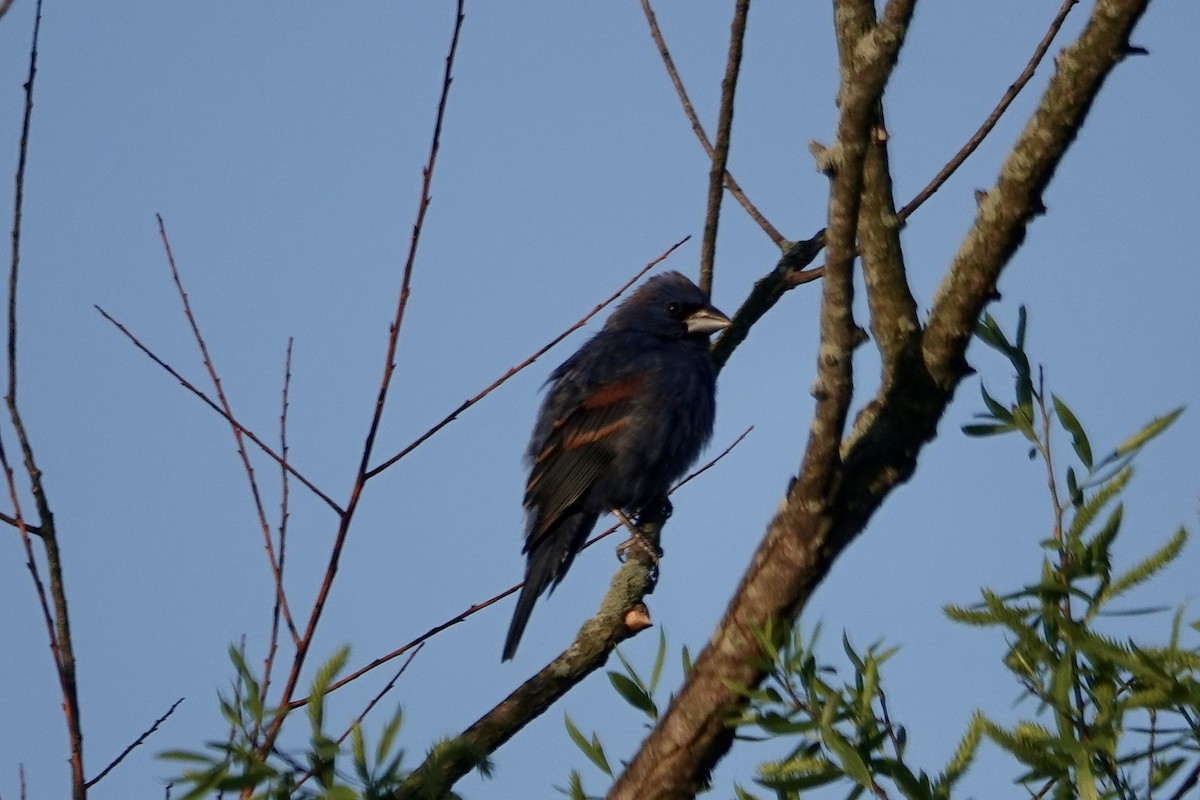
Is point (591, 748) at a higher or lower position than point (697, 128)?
lower

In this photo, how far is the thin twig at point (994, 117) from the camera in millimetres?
4562

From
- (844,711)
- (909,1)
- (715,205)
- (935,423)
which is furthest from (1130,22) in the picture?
(715,205)

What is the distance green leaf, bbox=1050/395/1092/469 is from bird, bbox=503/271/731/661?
4.03 metres

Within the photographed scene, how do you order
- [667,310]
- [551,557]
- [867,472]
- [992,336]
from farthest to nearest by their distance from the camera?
[667,310]
[551,557]
[867,472]
[992,336]

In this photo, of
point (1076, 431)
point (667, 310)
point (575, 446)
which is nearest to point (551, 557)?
point (575, 446)

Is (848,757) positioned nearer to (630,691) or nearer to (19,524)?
(630,691)

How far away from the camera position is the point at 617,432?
7367mm

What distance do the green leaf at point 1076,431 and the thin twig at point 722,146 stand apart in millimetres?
2693

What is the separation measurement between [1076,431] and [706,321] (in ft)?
14.9

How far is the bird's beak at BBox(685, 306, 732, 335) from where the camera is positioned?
7.36 m

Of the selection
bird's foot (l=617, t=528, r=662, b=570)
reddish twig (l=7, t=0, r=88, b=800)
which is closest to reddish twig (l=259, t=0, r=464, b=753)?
reddish twig (l=7, t=0, r=88, b=800)

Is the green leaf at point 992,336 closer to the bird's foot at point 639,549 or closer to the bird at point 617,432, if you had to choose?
the bird's foot at point 639,549

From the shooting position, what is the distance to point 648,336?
784 centimetres

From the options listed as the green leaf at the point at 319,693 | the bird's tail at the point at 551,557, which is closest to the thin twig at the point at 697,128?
the bird's tail at the point at 551,557
